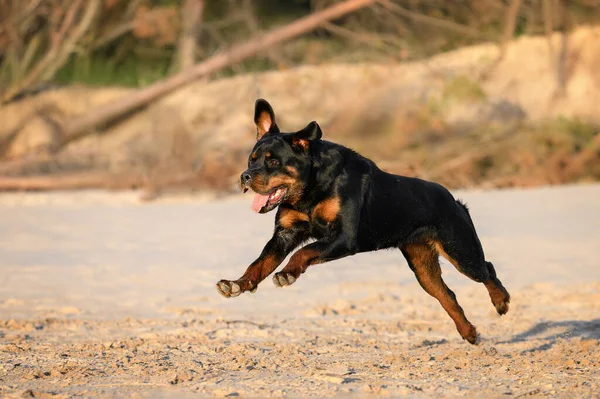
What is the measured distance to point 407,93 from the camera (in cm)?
1831

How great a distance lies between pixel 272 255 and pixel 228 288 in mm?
481

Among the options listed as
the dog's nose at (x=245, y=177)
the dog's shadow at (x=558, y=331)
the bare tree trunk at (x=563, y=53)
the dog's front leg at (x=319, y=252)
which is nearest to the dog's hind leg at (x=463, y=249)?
the dog's shadow at (x=558, y=331)

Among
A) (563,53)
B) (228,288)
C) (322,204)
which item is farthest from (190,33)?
(228,288)

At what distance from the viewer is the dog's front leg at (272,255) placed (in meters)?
6.28

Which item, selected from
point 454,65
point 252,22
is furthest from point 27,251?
point 454,65

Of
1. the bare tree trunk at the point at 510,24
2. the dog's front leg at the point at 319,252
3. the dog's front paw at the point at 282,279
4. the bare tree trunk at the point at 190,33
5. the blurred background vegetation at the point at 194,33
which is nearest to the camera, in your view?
the dog's front paw at the point at 282,279

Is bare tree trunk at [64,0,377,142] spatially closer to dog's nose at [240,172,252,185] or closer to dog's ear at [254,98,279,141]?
dog's ear at [254,98,279,141]

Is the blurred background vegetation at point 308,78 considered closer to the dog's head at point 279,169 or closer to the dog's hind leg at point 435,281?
the dog's hind leg at point 435,281

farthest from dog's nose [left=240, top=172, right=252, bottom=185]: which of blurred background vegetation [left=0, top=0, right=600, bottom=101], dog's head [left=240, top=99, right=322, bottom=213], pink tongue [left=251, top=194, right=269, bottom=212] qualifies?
blurred background vegetation [left=0, top=0, right=600, bottom=101]

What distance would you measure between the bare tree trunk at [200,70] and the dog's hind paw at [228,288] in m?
12.3

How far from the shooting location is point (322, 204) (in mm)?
6395

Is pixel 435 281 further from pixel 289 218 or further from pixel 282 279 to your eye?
pixel 282 279

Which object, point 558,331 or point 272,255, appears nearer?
point 272,255

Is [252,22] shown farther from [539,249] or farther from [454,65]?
[539,249]
